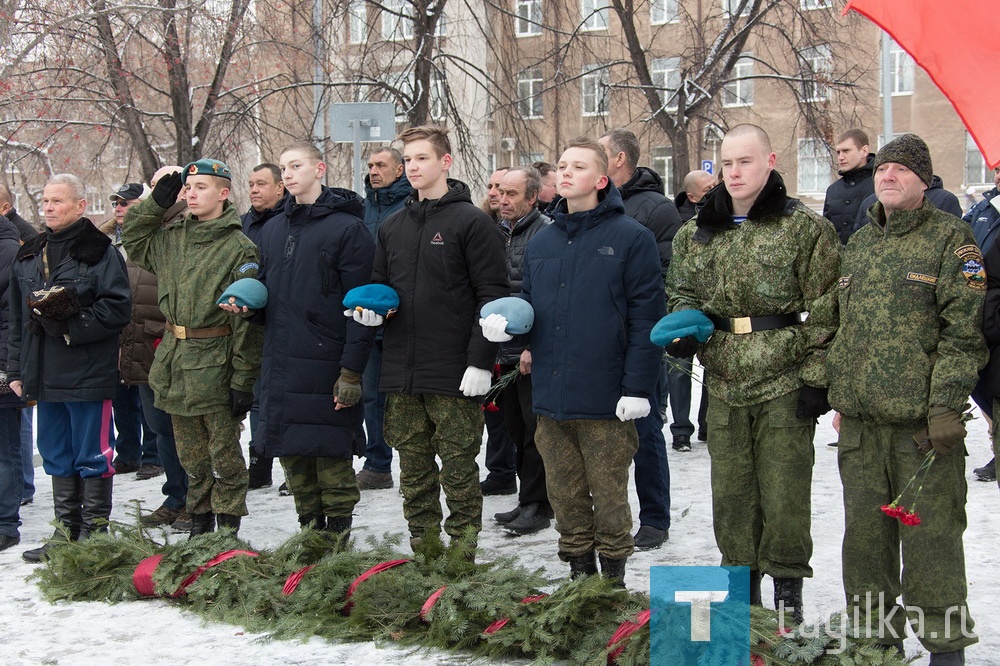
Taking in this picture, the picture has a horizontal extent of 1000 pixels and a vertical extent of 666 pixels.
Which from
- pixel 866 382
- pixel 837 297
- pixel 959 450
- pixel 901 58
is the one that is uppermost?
pixel 901 58

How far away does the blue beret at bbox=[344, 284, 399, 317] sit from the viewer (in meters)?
5.21

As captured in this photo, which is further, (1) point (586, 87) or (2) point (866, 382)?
(1) point (586, 87)

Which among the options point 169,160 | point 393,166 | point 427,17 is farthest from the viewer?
point 169,160

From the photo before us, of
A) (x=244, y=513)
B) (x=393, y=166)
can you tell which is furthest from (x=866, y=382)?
(x=393, y=166)

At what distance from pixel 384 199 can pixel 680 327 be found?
12.5ft

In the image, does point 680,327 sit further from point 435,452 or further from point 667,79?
point 667,79

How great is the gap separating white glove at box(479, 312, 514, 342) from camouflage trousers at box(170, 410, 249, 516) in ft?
5.83

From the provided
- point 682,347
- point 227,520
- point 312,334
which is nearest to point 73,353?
A: point 227,520

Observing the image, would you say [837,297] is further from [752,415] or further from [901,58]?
[901,58]

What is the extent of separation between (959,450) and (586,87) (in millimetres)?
18505

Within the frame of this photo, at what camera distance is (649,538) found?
5.93 meters

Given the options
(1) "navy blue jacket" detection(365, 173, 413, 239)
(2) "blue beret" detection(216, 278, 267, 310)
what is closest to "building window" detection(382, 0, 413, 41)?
(1) "navy blue jacket" detection(365, 173, 413, 239)

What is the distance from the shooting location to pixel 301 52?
48.9 ft

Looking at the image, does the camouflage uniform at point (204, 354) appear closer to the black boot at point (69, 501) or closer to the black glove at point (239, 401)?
the black glove at point (239, 401)
